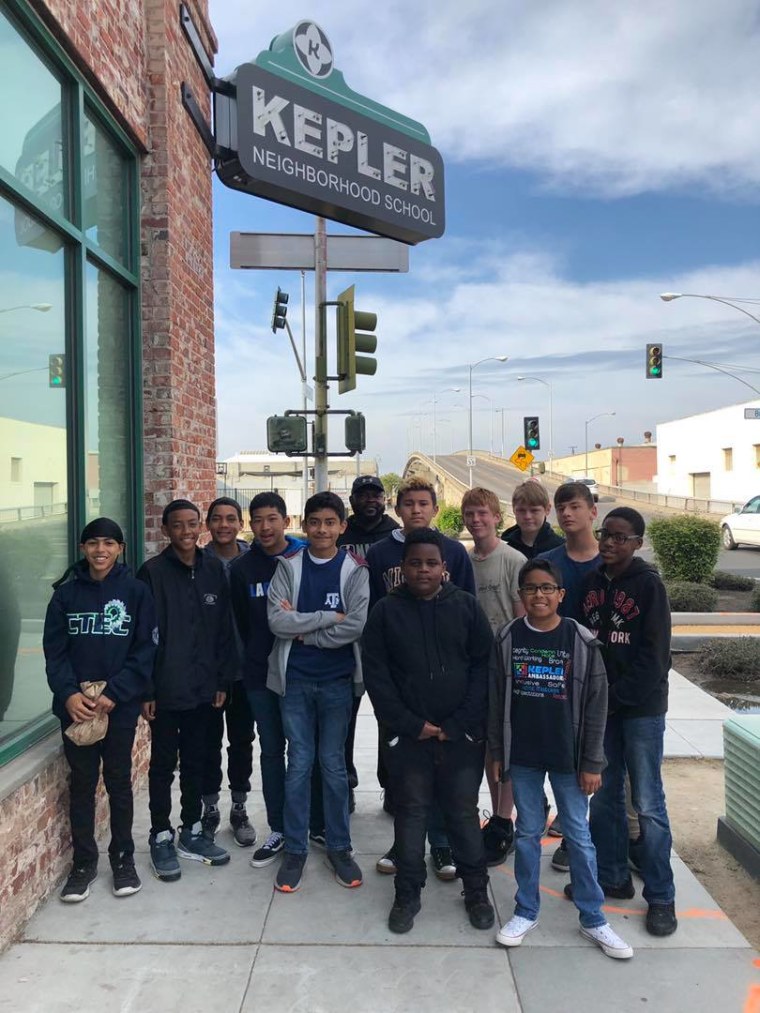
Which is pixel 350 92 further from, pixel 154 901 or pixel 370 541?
pixel 154 901

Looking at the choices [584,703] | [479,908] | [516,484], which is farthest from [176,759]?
[516,484]

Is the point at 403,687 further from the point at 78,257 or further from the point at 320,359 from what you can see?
the point at 320,359

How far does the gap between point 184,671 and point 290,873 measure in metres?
1.11

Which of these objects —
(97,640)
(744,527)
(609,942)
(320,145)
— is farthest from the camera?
(744,527)

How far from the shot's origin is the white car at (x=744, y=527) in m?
23.6

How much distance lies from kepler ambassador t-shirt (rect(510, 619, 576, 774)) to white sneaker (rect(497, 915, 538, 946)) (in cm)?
68

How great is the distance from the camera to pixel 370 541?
15.5 ft

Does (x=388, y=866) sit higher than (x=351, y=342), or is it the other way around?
(x=351, y=342)

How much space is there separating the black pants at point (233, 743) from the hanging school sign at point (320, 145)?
3.44 meters

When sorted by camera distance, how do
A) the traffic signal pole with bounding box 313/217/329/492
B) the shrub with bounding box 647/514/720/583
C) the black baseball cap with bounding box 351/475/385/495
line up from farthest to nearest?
the shrub with bounding box 647/514/720/583 < the traffic signal pole with bounding box 313/217/329/492 < the black baseball cap with bounding box 351/475/385/495

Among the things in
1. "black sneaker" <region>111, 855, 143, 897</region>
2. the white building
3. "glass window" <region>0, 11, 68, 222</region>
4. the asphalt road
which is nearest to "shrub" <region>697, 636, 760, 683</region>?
the asphalt road

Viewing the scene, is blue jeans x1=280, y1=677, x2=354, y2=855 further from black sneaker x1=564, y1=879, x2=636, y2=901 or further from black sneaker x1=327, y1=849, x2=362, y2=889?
black sneaker x1=564, y1=879, x2=636, y2=901

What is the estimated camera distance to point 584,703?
10.7 ft

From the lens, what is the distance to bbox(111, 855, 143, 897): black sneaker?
3703 millimetres
